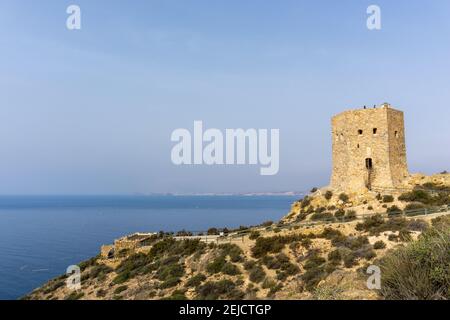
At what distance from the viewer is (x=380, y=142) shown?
85.0 ft

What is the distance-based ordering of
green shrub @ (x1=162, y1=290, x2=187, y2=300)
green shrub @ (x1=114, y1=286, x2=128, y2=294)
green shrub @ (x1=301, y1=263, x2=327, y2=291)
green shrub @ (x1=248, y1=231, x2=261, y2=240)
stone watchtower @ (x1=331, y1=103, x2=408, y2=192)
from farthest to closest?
stone watchtower @ (x1=331, y1=103, x2=408, y2=192), green shrub @ (x1=248, y1=231, x2=261, y2=240), green shrub @ (x1=114, y1=286, x2=128, y2=294), green shrub @ (x1=162, y1=290, x2=187, y2=300), green shrub @ (x1=301, y1=263, x2=327, y2=291)

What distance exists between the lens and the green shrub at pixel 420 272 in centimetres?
778

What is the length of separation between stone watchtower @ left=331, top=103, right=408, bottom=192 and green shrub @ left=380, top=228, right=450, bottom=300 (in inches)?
678

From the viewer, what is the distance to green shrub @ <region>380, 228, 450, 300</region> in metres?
7.78

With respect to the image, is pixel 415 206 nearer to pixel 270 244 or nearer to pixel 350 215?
pixel 350 215

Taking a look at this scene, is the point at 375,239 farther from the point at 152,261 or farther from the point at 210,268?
the point at 152,261

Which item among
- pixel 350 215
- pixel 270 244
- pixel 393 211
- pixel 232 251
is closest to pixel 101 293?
pixel 232 251

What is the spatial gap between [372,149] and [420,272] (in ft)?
62.9

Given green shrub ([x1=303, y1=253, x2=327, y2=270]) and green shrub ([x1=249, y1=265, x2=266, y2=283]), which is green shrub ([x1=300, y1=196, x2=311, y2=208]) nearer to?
green shrub ([x1=303, y1=253, x2=327, y2=270])

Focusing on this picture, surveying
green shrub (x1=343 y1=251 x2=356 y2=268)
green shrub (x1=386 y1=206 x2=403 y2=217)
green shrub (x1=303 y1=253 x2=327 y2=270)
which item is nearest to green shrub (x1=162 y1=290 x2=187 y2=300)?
green shrub (x1=303 y1=253 x2=327 y2=270)

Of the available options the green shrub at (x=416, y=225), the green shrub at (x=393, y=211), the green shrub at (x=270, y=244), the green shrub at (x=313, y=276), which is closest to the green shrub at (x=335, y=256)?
the green shrub at (x=313, y=276)

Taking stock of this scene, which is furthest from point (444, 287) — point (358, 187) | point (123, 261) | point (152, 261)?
point (123, 261)

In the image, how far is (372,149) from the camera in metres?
26.1
